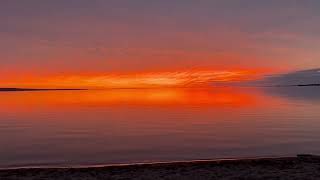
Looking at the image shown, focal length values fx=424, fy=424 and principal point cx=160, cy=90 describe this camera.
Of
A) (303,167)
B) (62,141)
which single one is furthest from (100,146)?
(303,167)

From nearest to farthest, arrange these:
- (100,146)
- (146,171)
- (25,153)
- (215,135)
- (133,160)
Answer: (146,171) → (133,160) → (25,153) → (100,146) → (215,135)

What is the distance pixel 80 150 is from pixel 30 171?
934cm

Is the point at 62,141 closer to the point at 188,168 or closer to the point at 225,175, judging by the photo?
the point at 188,168

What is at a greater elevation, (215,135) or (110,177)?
(215,135)

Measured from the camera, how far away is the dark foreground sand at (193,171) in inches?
581

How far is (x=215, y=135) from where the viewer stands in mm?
32656

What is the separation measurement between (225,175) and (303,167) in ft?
11.6

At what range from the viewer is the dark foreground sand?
14.8m

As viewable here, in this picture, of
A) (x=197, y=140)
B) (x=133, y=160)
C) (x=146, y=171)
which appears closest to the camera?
(x=146, y=171)

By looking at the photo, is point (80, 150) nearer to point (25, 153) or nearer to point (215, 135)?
point (25, 153)

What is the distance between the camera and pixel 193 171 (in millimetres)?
15773

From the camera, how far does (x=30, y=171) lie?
52.6 feet

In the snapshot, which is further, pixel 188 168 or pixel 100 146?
pixel 100 146

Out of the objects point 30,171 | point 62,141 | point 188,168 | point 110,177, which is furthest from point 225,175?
point 62,141
